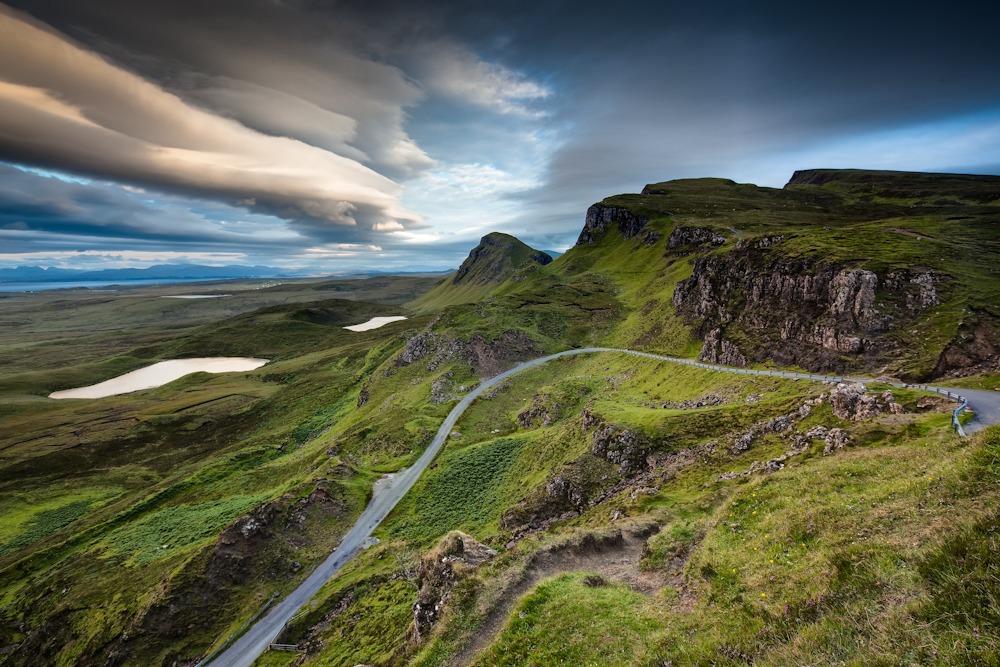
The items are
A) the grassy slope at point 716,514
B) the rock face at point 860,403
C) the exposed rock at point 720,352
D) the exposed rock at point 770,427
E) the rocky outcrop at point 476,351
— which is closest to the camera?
the grassy slope at point 716,514

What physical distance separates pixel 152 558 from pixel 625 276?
143 m

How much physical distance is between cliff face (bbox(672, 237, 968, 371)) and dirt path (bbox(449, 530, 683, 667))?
44.1 m

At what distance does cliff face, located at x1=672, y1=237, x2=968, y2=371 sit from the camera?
4734cm

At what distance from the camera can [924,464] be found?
48.9ft

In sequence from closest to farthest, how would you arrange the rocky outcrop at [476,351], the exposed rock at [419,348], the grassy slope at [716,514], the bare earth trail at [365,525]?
the grassy slope at [716,514]
the bare earth trail at [365,525]
the rocky outcrop at [476,351]
the exposed rock at [419,348]

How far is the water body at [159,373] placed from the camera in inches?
5704

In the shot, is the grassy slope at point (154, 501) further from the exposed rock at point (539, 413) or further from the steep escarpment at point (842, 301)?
the steep escarpment at point (842, 301)

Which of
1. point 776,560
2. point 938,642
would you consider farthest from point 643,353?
point 938,642

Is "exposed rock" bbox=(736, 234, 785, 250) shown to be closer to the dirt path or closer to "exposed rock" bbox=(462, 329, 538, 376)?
"exposed rock" bbox=(462, 329, 538, 376)

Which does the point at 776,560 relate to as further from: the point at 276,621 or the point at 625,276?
the point at 625,276

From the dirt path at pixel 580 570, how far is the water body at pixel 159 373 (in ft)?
601

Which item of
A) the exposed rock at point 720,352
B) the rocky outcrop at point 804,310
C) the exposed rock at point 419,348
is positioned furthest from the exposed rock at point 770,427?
the exposed rock at point 419,348

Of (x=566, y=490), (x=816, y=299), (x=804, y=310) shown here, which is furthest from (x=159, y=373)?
(x=816, y=299)

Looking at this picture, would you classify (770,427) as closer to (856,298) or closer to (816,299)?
(856,298)
